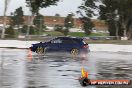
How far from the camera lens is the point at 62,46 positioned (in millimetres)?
37062

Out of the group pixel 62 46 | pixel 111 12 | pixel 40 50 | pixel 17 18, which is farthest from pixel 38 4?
pixel 17 18

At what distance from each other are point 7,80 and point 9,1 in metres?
62.7

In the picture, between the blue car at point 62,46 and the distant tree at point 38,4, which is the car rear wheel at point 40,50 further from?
the distant tree at point 38,4

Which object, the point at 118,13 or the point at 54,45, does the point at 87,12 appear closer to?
the point at 118,13

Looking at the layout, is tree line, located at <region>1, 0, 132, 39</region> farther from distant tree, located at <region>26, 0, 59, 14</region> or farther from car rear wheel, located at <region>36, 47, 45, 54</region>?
car rear wheel, located at <region>36, 47, 45, 54</region>

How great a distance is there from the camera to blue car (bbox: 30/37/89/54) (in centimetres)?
3653

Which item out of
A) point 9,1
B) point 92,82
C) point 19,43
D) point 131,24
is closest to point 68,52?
point 19,43

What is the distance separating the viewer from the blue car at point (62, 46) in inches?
1438

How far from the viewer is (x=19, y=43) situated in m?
50.5

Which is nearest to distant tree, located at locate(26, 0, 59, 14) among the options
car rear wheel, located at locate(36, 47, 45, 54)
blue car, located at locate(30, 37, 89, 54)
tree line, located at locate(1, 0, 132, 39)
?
tree line, located at locate(1, 0, 132, 39)

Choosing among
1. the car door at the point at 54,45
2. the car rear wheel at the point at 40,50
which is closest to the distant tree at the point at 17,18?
the car door at the point at 54,45

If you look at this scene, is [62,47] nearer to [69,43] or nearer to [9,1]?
[69,43]

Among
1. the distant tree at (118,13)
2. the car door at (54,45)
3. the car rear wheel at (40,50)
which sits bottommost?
the car rear wheel at (40,50)

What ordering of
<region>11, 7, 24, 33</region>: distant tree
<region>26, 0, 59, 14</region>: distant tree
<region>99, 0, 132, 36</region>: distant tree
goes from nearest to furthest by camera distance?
<region>26, 0, 59, 14</region>: distant tree
<region>99, 0, 132, 36</region>: distant tree
<region>11, 7, 24, 33</region>: distant tree
